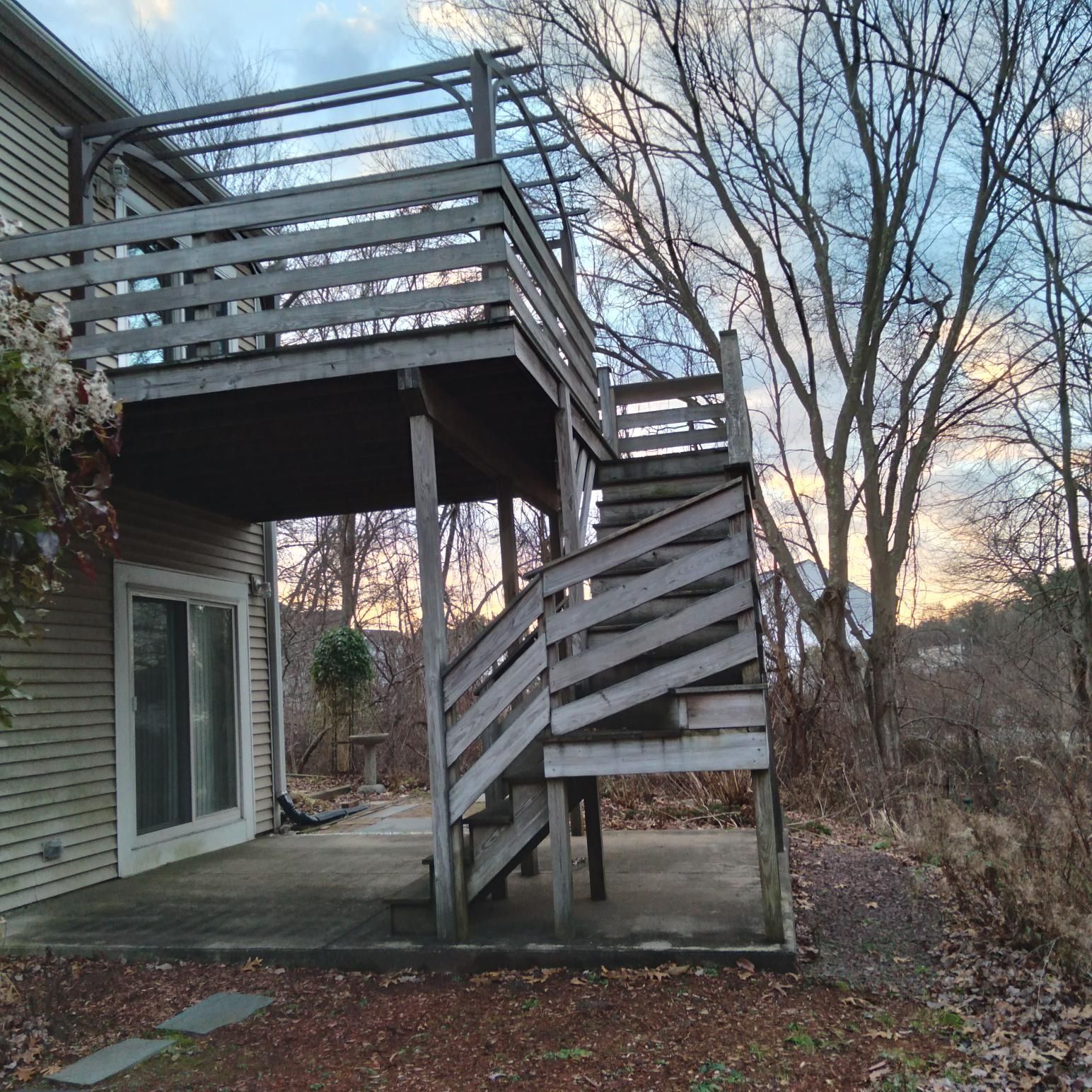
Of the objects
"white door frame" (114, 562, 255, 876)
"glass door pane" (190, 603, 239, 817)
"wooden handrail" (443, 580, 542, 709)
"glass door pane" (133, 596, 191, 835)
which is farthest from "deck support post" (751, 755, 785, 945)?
"glass door pane" (190, 603, 239, 817)

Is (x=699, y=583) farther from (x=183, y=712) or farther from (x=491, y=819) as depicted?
(x=183, y=712)

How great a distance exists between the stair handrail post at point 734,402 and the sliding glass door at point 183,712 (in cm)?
472

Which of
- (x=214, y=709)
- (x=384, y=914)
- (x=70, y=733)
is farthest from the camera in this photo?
(x=214, y=709)

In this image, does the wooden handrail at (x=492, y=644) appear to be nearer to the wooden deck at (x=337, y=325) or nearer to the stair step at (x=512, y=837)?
the stair step at (x=512, y=837)

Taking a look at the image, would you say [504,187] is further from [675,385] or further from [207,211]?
[675,385]

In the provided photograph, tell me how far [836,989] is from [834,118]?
434 inches

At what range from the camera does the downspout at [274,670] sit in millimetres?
9070

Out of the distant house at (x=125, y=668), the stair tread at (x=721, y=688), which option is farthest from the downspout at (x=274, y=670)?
the stair tread at (x=721, y=688)

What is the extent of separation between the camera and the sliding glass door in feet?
24.2

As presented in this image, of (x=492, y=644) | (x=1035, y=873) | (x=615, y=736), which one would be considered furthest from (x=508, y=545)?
(x=1035, y=873)

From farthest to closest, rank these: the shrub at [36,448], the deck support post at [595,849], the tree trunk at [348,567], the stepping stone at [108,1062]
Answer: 1. the tree trunk at [348,567]
2. the deck support post at [595,849]
3. the stepping stone at [108,1062]
4. the shrub at [36,448]

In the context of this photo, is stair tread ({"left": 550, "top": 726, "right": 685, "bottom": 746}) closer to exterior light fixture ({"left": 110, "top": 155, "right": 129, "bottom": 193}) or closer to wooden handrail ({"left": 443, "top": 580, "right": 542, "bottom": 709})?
wooden handrail ({"left": 443, "top": 580, "right": 542, "bottom": 709})

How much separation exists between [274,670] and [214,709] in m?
1.07

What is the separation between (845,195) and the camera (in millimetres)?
12148
